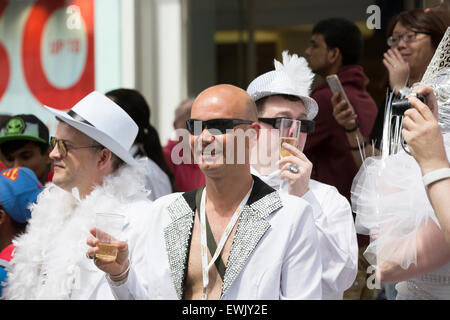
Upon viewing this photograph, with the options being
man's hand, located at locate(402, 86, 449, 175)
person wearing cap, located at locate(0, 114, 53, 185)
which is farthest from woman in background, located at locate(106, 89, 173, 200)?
man's hand, located at locate(402, 86, 449, 175)

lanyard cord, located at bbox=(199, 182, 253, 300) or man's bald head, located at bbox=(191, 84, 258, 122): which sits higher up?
man's bald head, located at bbox=(191, 84, 258, 122)

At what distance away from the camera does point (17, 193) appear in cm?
364

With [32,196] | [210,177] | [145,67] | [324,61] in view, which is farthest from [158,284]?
[145,67]

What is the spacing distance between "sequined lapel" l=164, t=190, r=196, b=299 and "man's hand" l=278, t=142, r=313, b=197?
1.48 ft

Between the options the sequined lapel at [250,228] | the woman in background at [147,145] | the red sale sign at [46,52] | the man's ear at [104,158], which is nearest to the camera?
the sequined lapel at [250,228]

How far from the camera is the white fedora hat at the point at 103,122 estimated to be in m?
3.42

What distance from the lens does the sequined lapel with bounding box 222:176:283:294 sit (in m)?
2.42

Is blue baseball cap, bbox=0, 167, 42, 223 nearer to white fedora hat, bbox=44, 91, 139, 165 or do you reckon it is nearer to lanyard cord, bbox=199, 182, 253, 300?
white fedora hat, bbox=44, 91, 139, 165

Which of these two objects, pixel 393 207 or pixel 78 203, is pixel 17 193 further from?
pixel 393 207

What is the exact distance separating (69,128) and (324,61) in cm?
185

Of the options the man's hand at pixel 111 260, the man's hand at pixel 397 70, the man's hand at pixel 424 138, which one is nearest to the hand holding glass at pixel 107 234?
the man's hand at pixel 111 260

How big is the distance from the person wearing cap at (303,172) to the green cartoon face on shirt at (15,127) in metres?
1.73

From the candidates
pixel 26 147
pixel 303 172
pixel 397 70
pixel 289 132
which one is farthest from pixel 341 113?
pixel 26 147

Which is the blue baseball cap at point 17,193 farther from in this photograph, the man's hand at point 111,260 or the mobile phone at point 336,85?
the mobile phone at point 336,85
